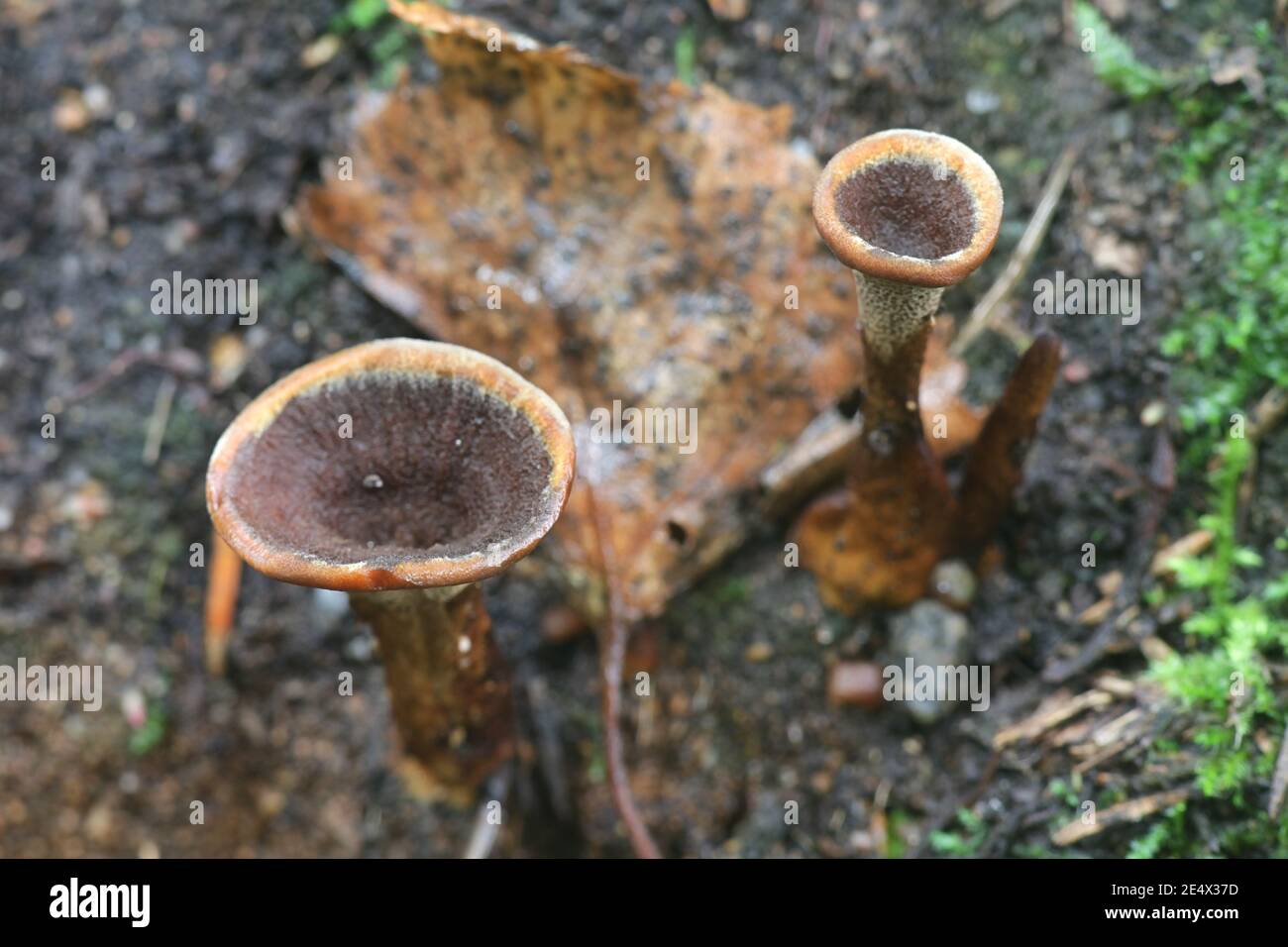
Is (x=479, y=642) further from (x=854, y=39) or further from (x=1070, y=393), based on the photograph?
(x=854, y=39)

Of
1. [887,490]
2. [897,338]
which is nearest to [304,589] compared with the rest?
[887,490]

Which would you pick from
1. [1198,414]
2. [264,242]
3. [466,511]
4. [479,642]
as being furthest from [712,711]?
[264,242]

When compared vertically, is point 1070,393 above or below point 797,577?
above

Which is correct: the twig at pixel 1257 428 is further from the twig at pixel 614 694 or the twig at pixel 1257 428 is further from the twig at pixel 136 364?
the twig at pixel 136 364

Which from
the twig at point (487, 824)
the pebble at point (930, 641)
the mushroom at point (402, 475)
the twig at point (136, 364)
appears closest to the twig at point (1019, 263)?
the pebble at point (930, 641)

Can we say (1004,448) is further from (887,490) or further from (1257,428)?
(1257,428)

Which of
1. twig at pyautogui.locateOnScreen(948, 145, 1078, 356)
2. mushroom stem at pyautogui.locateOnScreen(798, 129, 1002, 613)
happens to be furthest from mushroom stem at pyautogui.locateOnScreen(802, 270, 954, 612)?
twig at pyautogui.locateOnScreen(948, 145, 1078, 356)
